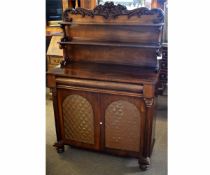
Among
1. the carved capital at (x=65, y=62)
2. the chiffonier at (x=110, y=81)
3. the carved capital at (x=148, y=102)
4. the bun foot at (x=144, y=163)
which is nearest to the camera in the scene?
the carved capital at (x=148, y=102)

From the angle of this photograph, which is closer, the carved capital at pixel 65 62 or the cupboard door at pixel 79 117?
the cupboard door at pixel 79 117

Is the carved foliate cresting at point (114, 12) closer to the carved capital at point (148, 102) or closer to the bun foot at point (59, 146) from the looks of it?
the carved capital at point (148, 102)

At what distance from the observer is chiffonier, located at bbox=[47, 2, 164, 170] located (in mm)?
1943

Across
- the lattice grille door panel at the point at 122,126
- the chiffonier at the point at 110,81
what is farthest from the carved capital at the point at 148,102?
the lattice grille door panel at the point at 122,126

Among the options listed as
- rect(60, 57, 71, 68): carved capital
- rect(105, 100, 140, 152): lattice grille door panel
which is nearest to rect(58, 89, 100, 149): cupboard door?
rect(105, 100, 140, 152): lattice grille door panel

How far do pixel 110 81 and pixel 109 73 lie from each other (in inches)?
4.8

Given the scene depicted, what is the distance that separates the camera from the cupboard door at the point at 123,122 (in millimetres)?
1959

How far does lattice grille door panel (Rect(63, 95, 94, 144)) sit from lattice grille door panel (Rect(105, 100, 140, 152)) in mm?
162

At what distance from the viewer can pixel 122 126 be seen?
2043 mm

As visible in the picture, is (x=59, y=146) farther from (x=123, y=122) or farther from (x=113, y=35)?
(x=113, y=35)

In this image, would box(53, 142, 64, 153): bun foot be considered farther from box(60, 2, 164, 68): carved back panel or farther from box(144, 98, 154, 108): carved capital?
box(144, 98, 154, 108): carved capital
